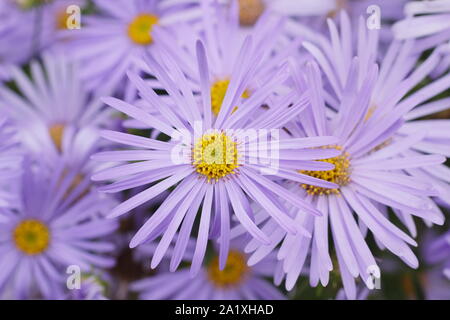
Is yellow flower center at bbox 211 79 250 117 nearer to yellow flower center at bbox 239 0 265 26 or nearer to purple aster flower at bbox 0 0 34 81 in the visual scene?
yellow flower center at bbox 239 0 265 26

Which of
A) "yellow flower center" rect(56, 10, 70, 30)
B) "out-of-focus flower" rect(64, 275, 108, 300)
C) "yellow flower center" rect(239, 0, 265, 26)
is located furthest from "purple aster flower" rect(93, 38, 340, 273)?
"yellow flower center" rect(56, 10, 70, 30)

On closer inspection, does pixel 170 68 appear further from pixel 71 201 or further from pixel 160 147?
pixel 71 201

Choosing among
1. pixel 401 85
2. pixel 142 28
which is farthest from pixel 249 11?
pixel 401 85

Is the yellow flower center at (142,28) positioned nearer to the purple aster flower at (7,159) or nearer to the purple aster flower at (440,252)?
the purple aster flower at (7,159)

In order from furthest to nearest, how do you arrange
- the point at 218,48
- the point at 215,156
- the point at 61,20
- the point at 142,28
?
the point at 61,20 → the point at 142,28 → the point at 218,48 → the point at 215,156

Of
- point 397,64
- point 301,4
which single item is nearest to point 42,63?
point 301,4

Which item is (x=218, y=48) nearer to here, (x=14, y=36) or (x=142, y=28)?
(x=142, y=28)
